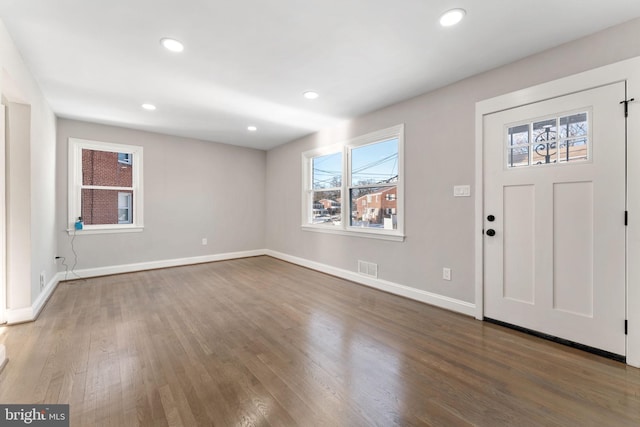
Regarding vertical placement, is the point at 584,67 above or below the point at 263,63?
below

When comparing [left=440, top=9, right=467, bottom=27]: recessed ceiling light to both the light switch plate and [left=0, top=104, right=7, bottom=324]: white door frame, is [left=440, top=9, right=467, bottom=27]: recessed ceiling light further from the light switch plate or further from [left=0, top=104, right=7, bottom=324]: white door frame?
[left=0, top=104, right=7, bottom=324]: white door frame

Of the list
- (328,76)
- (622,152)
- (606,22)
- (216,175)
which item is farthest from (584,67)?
(216,175)

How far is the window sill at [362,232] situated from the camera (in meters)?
3.62

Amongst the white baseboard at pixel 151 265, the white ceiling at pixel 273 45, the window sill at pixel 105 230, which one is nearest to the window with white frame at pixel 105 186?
the window sill at pixel 105 230

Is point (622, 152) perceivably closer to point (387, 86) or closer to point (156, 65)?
point (387, 86)

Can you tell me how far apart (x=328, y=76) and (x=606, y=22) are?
2224mm

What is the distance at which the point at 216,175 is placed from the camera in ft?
18.8

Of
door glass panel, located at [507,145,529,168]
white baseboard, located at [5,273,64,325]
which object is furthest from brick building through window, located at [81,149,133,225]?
door glass panel, located at [507,145,529,168]

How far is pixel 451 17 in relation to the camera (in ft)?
6.48

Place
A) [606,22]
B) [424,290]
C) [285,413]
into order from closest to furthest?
[285,413]
[606,22]
[424,290]

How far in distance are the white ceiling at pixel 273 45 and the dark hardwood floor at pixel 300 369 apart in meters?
2.53

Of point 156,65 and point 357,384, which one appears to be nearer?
point 357,384

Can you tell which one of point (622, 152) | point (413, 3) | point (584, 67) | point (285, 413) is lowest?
point (285, 413)

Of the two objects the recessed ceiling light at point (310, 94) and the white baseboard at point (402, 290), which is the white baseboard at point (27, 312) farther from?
the recessed ceiling light at point (310, 94)
